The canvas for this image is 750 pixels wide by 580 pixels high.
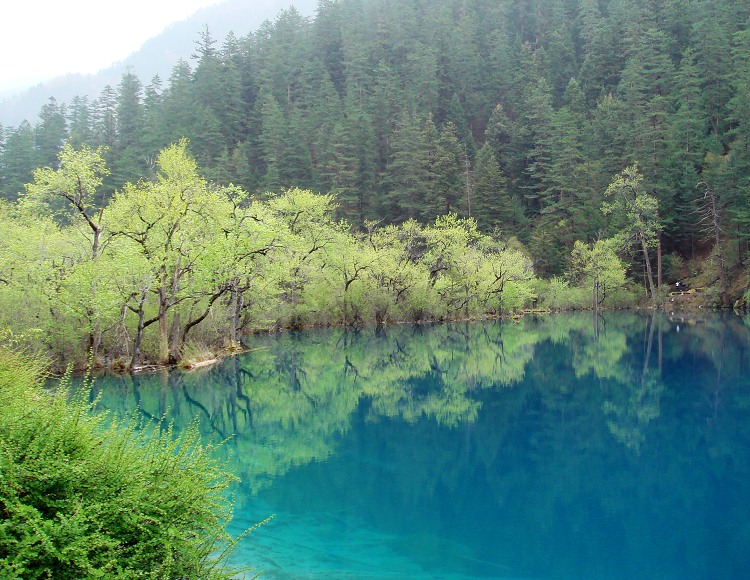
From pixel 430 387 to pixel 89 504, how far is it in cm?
1820

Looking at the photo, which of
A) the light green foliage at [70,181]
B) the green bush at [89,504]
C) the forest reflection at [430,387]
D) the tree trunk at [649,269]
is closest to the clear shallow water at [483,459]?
the forest reflection at [430,387]

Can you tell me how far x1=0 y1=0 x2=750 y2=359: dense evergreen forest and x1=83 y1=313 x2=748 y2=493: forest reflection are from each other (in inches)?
311

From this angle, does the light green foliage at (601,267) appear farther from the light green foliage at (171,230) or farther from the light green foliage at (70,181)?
the light green foliage at (70,181)

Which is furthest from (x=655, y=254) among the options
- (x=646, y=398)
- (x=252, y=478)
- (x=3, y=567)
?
(x=3, y=567)

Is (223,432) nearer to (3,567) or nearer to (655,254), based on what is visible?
(3,567)

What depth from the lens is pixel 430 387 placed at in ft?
72.9

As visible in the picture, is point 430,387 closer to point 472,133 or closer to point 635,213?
point 635,213

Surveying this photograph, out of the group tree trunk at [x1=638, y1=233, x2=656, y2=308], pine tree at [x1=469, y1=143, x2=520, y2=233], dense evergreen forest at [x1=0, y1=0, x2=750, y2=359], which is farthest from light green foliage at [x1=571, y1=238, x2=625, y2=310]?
pine tree at [x1=469, y1=143, x2=520, y2=233]

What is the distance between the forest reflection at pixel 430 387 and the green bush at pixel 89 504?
6482mm

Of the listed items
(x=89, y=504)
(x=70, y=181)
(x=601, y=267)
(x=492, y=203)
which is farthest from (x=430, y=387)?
(x=492, y=203)

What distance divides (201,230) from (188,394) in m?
Answer: 9.28

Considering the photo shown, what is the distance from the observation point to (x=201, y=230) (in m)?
27.2

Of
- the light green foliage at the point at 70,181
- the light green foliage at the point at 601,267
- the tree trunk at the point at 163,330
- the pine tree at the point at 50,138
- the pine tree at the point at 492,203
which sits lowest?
the tree trunk at the point at 163,330

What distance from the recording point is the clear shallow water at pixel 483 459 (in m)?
8.46
